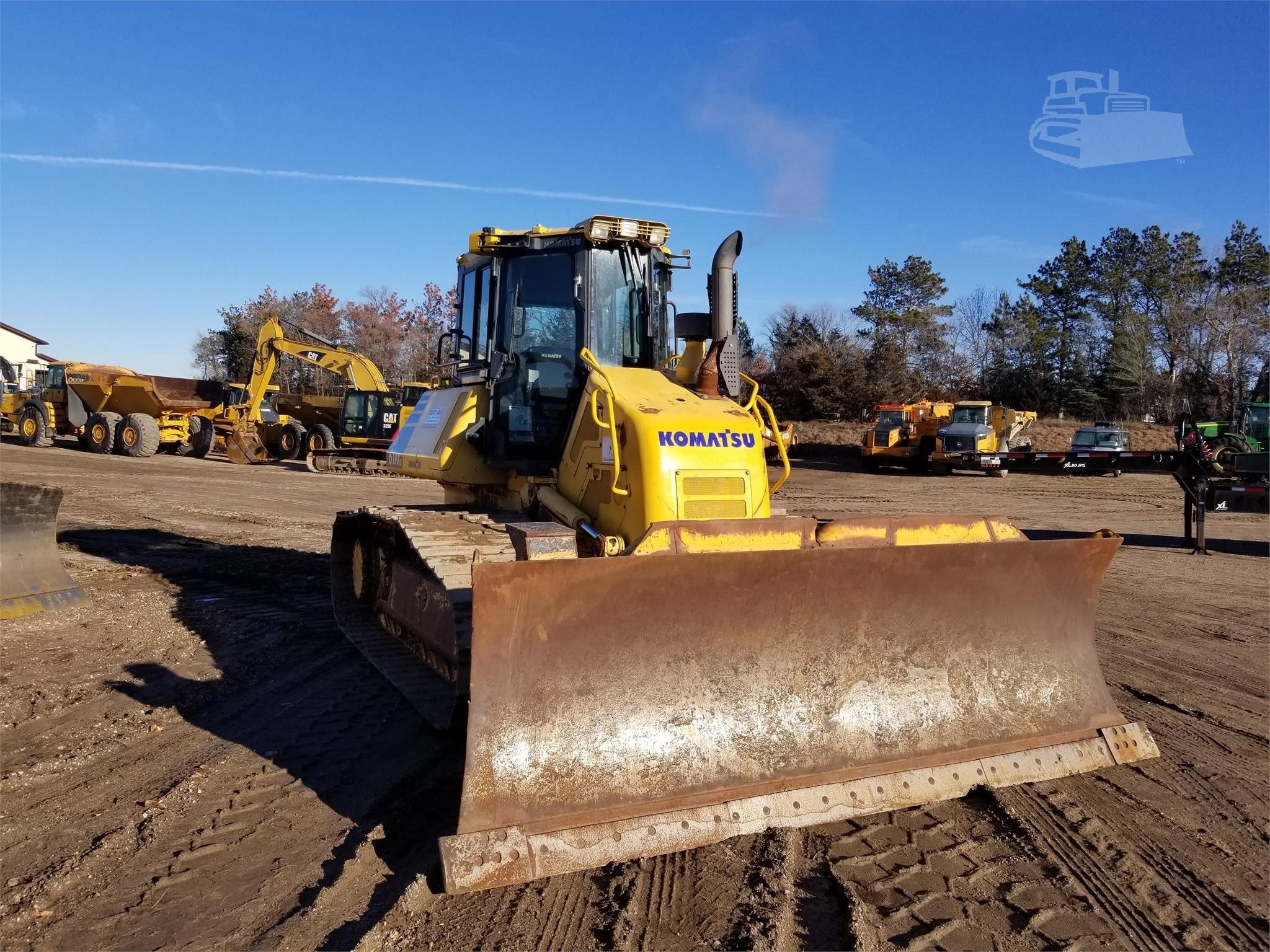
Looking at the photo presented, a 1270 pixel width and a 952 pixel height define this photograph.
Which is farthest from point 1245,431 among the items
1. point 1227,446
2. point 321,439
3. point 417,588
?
point 321,439

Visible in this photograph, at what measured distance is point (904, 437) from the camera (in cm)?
2739

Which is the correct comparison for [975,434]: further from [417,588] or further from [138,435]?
[417,588]

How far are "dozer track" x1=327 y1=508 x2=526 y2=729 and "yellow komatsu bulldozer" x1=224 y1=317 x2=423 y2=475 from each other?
1572 cm

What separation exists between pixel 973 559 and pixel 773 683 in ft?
3.71

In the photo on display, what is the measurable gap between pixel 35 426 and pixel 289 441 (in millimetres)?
7993

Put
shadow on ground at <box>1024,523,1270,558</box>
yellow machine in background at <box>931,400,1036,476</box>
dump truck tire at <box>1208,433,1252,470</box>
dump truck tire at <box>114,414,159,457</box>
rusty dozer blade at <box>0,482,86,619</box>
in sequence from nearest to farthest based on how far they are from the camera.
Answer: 1. rusty dozer blade at <box>0,482,86,619</box>
2. shadow on ground at <box>1024,523,1270,558</box>
3. dump truck tire at <box>1208,433,1252,470</box>
4. dump truck tire at <box>114,414,159,457</box>
5. yellow machine in background at <box>931,400,1036,476</box>

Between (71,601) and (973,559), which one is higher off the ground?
(973,559)

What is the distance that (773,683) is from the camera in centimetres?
367

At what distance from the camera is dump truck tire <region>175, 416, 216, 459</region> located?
947 inches

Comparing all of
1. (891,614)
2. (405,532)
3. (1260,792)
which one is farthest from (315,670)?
(1260,792)

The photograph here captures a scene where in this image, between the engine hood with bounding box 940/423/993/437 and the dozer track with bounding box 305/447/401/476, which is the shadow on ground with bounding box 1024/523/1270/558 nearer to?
the engine hood with bounding box 940/423/993/437

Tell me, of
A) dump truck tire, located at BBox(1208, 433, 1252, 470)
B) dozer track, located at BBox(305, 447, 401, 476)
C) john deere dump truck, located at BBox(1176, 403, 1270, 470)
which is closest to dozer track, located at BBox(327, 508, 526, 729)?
dump truck tire, located at BBox(1208, 433, 1252, 470)

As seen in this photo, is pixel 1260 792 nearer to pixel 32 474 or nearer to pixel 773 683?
pixel 773 683

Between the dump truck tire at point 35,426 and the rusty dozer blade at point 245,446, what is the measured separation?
240 inches
